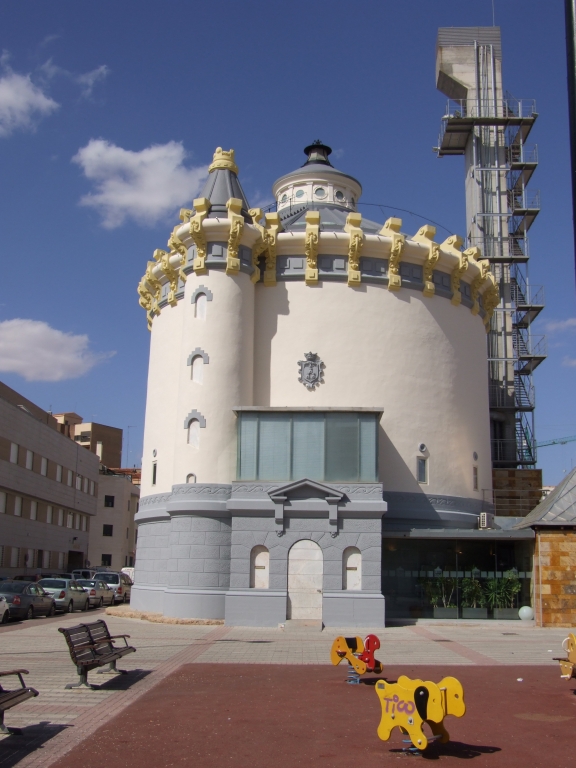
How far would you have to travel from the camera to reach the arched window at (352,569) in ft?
87.6

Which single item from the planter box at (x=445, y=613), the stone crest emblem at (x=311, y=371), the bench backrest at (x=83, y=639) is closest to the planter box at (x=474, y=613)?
the planter box at (x=445, y=613)

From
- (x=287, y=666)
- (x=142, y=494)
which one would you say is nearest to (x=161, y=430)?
(x=142, y=494)

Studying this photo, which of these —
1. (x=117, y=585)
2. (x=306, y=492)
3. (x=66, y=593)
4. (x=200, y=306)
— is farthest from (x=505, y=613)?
(x=117, y=585)

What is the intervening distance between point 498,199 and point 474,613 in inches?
1024

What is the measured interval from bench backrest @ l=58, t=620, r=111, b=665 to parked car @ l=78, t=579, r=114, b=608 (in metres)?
24.4

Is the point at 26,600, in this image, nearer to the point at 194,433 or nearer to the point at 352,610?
the point at 194,433

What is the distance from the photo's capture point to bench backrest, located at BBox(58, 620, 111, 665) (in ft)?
44.4

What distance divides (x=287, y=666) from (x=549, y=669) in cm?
547

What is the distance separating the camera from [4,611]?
2897cm

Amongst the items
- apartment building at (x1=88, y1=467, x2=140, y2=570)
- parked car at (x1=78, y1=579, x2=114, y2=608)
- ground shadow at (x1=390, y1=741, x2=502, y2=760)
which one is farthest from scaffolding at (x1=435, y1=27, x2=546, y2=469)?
apartment building at (x1=88, y1=467, x2=140, y2=570)

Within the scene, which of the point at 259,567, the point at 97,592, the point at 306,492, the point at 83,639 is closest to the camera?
the point at 83,639

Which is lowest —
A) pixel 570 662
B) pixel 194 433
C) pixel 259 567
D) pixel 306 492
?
pixel 570 662

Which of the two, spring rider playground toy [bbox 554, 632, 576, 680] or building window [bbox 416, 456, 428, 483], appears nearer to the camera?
spring rider playground toy [bbox 554, 632, 576, 680]

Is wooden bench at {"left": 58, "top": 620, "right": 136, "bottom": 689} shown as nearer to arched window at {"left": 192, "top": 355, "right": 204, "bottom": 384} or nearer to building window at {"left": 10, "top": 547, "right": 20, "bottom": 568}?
arched window at {"left": 192, "top": 355, "right": 204, "bottom": 384}
